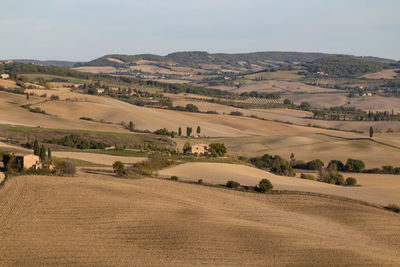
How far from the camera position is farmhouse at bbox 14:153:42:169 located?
57.7 m

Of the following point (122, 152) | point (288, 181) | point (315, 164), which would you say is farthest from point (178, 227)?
point (315, 164)

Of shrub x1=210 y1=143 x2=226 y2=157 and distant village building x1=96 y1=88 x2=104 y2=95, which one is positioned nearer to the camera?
shrub x1=210 y1=143 x2=226 y2=157

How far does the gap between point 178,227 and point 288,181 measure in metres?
29.2

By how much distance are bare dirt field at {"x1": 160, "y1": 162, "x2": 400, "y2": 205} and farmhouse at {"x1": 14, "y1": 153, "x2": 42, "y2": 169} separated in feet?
45.2

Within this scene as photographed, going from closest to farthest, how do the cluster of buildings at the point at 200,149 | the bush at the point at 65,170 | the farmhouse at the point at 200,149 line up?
1. the bush at the point at 65,170
2. the cluster of buildings at the point at 200,149
3. the farmhouse at the point at 200,149

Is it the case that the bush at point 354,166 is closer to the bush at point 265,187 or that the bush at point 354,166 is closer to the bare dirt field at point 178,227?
the bush at point 265,187

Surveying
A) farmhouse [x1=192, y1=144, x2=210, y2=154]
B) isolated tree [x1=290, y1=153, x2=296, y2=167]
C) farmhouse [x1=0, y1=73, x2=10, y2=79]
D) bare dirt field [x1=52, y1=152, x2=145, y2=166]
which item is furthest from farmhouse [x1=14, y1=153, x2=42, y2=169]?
farmhouse [x1=0, y1=73, x2=10, y2=79]

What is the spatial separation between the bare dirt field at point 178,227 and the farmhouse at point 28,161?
12.2 feet

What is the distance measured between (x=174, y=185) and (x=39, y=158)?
16.2 m

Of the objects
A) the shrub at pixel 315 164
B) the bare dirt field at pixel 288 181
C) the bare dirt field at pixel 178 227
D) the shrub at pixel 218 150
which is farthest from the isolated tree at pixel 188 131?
the bare dirt field at pixel 178 227

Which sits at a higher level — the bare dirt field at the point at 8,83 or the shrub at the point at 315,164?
the bare dirt field at the point at 8,83

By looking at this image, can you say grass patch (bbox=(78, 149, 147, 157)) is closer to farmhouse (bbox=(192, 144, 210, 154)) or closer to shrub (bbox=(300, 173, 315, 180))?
farmhouse (bbox=(192, 144, 210, 154))

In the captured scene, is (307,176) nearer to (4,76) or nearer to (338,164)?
(338,164)

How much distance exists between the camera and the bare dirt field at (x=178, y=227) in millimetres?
34500
